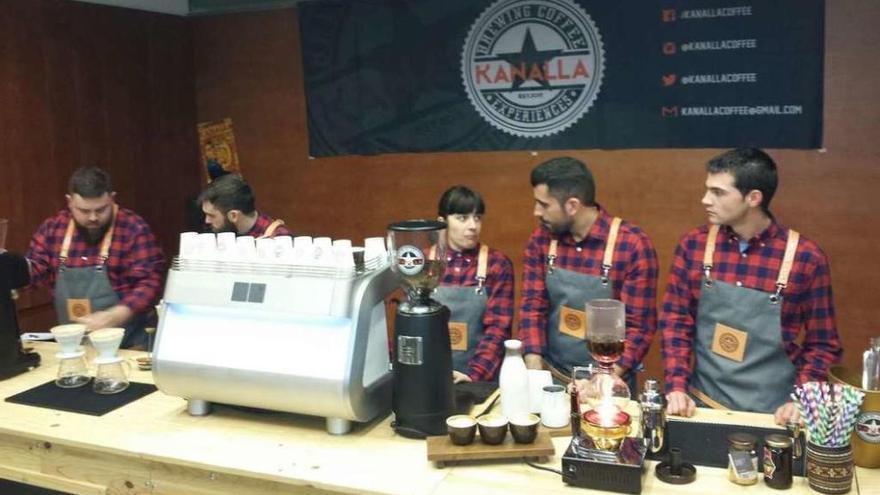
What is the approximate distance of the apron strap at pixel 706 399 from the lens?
2736 mm

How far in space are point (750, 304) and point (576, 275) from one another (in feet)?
2.10

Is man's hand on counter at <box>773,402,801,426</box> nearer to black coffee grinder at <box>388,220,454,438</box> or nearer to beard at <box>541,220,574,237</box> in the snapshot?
black coffee grinder at <box>388,220,454,438</box>

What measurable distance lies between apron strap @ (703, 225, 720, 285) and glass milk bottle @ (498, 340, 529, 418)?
0.97 meters

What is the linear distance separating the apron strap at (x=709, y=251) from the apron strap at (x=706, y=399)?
380mm

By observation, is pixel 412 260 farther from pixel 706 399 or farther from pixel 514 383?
pixel 706 399

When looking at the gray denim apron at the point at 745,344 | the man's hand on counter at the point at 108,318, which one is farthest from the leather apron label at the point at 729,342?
the man's hand on counter at the point at 108,318

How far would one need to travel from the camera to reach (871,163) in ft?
12.4

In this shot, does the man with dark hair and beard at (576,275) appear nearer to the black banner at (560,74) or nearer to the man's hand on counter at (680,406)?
the man's hand on counter at (680,406)

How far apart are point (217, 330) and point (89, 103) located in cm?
274

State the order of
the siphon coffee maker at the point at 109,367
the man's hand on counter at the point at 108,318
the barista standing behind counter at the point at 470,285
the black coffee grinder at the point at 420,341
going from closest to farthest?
the black coffee grinder at the point at 420,341 → the siphon coffee maker at the point at 109,367 → the barista standing behind counter at the point at 470,285 → the man's hand on counter at the point at 108,318

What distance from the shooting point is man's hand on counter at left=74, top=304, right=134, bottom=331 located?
3.37 metres

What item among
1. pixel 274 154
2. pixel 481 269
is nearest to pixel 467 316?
pixel 481 269

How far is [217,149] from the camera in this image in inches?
209

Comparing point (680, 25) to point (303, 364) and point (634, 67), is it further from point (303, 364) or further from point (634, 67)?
point (303, 364)
